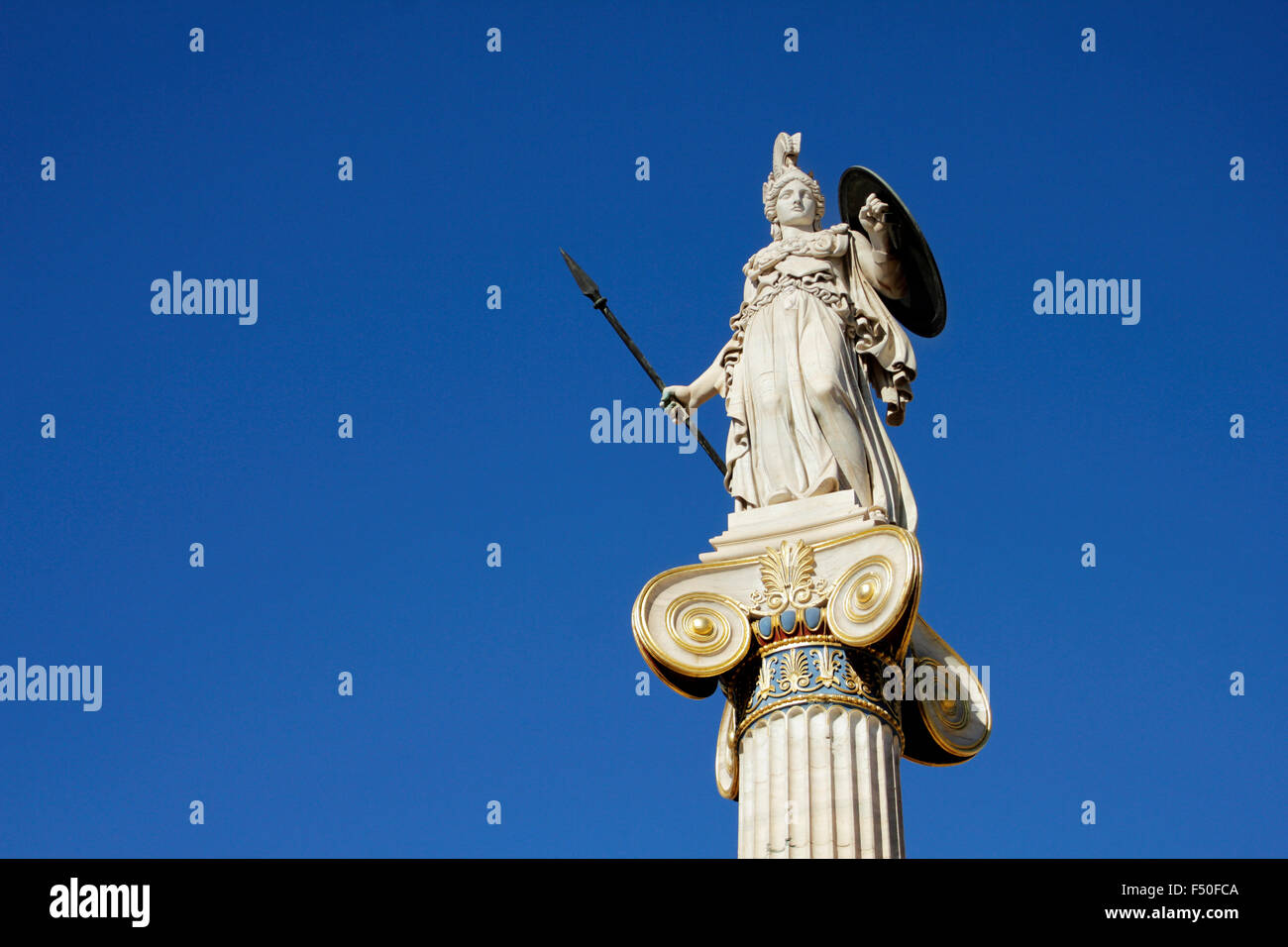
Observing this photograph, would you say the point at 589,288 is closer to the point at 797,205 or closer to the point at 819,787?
the point at 797,205

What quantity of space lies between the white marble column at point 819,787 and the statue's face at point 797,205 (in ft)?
24.3

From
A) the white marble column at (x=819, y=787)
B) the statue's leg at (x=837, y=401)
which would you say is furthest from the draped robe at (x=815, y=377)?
the white marble column at (x=819, y=787)

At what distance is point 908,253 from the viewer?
90.6 feet

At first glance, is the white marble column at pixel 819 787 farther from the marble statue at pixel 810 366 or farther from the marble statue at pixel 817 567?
the marble statue at pixel 810 366

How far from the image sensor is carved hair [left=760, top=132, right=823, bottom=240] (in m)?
27.7

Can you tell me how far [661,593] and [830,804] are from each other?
342 cm

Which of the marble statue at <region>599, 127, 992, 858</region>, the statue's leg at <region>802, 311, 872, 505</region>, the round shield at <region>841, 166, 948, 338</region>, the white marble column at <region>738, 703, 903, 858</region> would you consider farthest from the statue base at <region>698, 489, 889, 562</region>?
the round shield at <region>841, 166, 948, 338</region>

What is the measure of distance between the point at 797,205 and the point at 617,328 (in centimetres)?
285

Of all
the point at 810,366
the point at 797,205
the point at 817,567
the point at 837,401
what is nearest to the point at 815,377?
the point at 810,366

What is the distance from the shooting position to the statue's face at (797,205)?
90.2ft

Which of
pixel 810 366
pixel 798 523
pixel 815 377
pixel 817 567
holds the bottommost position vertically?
pixel 817 567

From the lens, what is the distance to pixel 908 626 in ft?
75.5

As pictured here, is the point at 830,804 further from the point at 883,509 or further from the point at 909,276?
the point at 909,276
